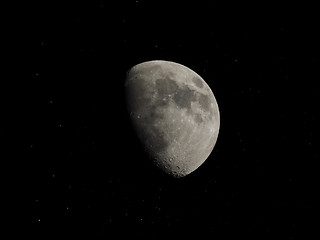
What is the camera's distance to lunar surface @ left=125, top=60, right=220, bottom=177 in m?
3.57

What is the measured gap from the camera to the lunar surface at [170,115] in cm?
357

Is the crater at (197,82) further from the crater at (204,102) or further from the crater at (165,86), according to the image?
the crater at (165,86)

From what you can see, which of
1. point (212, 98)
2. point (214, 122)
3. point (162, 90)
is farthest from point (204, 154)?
point (162, 90)

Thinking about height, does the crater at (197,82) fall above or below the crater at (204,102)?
above

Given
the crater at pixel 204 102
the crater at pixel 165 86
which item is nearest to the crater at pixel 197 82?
the crater at pixel 204 102

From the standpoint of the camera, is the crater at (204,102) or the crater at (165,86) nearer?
the crater at (165,86)

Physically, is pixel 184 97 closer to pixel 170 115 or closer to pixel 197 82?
pixel 170 115

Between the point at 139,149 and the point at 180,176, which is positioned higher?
the point at 139,149

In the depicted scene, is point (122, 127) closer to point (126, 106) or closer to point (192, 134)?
point (126, 106)

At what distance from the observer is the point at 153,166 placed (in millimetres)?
3875

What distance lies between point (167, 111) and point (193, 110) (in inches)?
11.4

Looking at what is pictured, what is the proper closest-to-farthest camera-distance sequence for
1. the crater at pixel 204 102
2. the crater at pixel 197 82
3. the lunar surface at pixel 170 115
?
the lunar surface at pixel 170 115
the crater at pixel 204 102
the crater at pixel 197 82

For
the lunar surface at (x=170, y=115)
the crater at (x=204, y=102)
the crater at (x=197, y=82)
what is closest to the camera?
the lunar surface at (x=170, y=115)

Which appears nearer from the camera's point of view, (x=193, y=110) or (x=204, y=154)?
(x=193, y=110)
